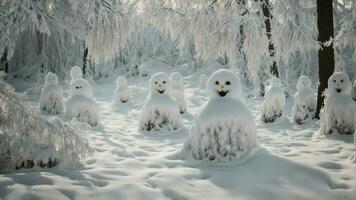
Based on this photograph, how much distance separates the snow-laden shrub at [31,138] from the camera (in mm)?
3287

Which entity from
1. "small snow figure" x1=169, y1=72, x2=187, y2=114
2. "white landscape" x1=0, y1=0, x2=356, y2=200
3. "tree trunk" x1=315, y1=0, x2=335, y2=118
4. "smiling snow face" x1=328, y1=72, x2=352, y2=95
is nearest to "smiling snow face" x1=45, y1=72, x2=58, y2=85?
"white landscape" x1=0, y1=0, x2=356, y2=200

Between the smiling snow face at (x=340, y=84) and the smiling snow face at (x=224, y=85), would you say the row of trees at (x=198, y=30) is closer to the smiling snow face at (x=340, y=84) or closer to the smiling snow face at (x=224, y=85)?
the smiling snow face at (x=340, y=84)

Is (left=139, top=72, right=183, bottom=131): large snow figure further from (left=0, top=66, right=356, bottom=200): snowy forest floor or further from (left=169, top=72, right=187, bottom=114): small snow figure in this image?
(left=169, top=72, right=187, bottom=114): small snow figure

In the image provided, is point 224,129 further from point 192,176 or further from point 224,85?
point 192,176

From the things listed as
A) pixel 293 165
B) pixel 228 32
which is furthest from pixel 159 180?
pixel 228 32

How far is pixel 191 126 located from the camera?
5922 millimetres

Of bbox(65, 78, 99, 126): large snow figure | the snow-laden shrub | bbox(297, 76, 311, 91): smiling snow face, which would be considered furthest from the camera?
bbox(297, 76, 311, 91): smiling snow face

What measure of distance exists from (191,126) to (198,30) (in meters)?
4.68

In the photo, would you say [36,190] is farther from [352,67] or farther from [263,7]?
[352,67]

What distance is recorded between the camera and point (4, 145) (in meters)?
3.38

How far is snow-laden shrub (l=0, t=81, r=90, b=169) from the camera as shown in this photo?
329cm

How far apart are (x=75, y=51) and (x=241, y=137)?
14485 millimetres

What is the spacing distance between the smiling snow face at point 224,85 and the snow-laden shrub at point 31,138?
1.87 m

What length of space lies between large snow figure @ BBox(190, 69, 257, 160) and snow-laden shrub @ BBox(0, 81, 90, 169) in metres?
1.51
